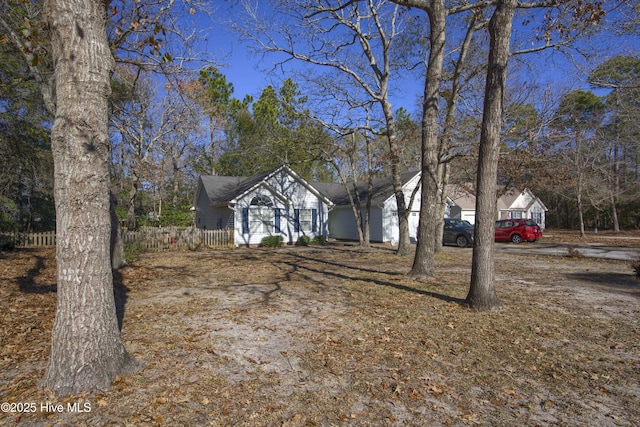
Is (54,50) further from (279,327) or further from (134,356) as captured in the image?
(279,327)

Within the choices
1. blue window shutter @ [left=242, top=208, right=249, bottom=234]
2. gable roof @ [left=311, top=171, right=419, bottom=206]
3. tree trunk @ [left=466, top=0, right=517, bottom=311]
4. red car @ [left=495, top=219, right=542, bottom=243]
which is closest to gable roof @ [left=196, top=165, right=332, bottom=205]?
blue window shutter @ [left=242, top=208, right=249, bottom=234]

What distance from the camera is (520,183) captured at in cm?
1997

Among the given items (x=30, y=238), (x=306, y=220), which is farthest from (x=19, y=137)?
(x=306, y=220)

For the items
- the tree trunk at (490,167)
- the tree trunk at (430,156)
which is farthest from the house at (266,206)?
the tree trunk at (490,167)

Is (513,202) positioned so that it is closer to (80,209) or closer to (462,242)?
(462,242)

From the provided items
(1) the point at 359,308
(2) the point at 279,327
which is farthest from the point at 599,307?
(2) the point at 279,327

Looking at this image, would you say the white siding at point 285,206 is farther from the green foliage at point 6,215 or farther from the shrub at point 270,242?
the green foliage at point 6,215

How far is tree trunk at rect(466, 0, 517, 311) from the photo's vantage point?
259 inches

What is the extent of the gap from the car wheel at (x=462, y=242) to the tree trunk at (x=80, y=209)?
21.3 metres

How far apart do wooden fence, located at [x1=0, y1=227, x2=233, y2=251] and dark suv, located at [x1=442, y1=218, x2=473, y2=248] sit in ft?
43.0

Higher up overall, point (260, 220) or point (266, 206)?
point (266, 206)

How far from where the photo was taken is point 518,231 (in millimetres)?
24516

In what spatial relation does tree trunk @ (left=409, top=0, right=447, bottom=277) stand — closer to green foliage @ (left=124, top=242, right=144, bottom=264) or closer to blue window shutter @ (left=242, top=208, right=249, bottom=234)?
green foliage @ (left=124, top=242, right=144, bottom=264)

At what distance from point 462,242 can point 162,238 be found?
666 inches
